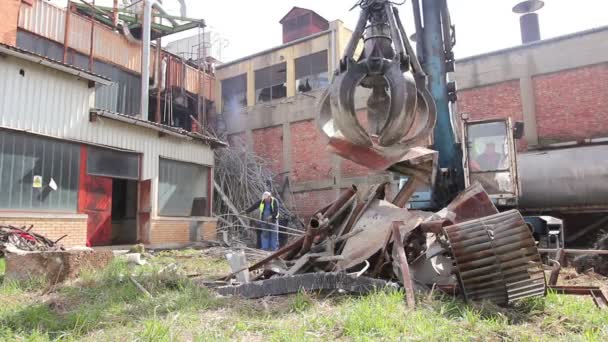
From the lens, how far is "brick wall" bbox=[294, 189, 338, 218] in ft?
55.2

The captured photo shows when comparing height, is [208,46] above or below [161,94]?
above

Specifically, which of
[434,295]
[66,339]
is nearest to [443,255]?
[434,295]

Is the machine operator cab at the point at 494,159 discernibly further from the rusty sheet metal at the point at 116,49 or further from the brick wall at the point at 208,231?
the rusty sheet metal at the point at 116,49

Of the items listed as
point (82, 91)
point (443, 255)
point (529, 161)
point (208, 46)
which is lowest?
point (443, 255)

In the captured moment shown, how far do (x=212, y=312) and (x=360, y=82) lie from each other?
2572 millimetres

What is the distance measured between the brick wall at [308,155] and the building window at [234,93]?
10.4 feet

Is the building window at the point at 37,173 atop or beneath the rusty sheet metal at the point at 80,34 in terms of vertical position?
beneath

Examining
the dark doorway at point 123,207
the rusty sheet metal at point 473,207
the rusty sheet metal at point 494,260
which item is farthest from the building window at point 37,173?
the rusty sheet metal at point 494,260

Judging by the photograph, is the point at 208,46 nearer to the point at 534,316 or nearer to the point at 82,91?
the point at 82,91

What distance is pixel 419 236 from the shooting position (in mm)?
4879

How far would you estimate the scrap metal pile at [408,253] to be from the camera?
3.99 m

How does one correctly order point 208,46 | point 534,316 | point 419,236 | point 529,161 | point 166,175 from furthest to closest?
point 208,46
point 166,175
point 529,161
point 419,236
point 534,316

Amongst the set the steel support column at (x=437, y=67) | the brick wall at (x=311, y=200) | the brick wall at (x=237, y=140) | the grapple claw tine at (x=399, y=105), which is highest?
the brick wall at (x=237, y=140)

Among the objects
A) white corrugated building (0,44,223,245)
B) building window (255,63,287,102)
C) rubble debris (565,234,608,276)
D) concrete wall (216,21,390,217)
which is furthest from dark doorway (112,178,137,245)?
rubble debris (565,234,608,276)
